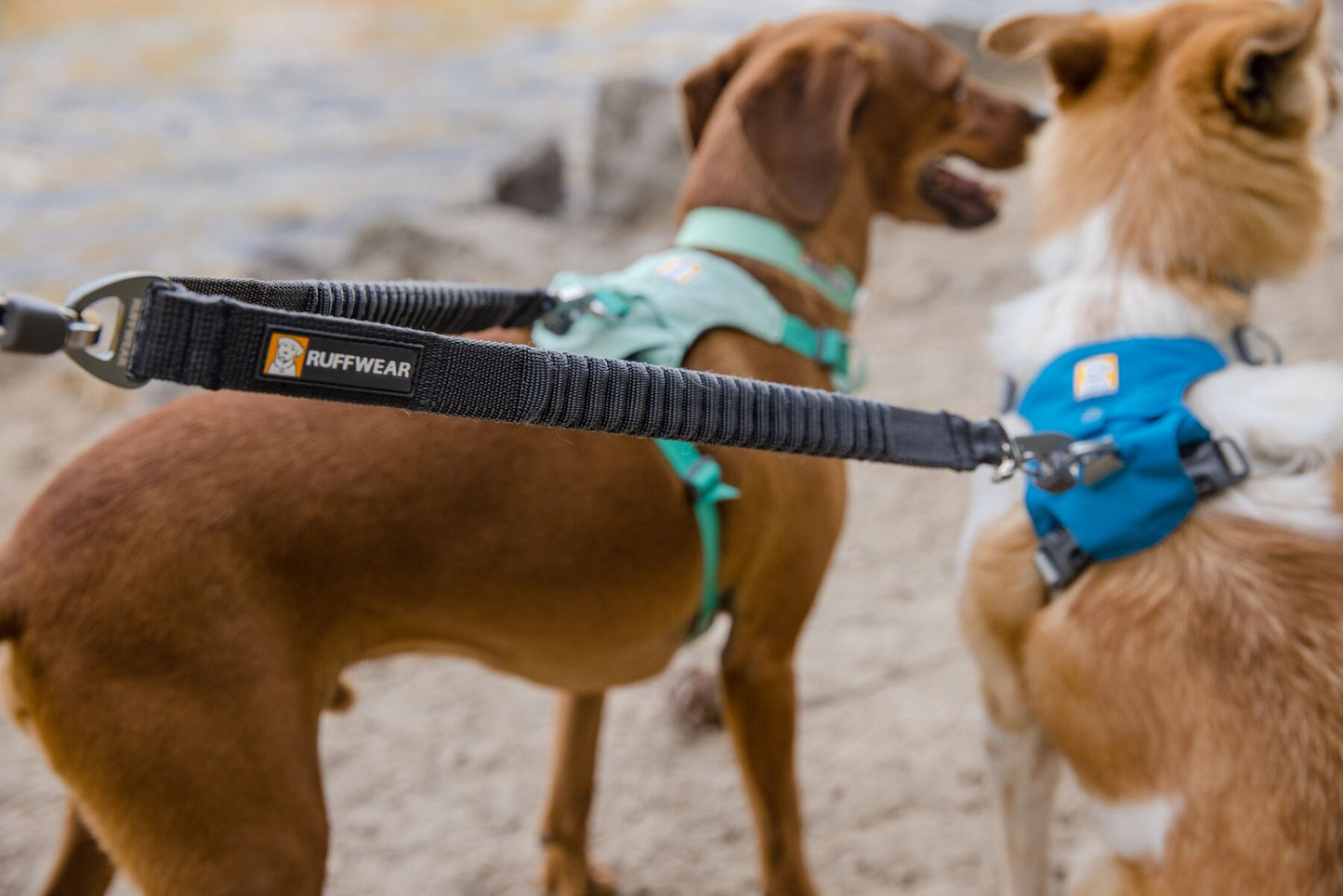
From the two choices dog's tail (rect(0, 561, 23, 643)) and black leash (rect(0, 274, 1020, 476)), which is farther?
dog's tail (rect(0, 561, 23, 643))

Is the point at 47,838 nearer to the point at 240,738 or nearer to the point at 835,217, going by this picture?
the point at 240,738

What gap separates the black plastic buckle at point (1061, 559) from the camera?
80.9 inches

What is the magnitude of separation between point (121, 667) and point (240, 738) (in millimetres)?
206

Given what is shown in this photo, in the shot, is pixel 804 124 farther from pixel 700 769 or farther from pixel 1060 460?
pixel 700 769

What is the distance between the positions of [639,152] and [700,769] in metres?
5.01

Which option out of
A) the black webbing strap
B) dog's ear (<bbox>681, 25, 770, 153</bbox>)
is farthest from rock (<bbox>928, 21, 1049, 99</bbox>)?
the black webbing strap

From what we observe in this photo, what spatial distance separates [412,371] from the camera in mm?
1313

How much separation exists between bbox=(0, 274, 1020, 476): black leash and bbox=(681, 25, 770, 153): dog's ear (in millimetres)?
1305

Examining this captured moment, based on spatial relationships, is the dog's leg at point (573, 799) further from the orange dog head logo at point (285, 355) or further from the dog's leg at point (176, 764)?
the orange dog head logo at point (285, 355)

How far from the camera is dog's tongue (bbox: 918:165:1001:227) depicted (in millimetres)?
2932

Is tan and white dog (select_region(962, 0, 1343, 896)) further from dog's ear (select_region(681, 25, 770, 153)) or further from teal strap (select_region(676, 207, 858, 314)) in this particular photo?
dog's ear (select_region(681, 25, 770, 153))

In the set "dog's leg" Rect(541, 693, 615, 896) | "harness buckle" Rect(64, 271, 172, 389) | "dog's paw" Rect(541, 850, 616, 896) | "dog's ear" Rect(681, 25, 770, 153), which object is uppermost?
"harness buckle" Rect(64, 271, 172, 389)

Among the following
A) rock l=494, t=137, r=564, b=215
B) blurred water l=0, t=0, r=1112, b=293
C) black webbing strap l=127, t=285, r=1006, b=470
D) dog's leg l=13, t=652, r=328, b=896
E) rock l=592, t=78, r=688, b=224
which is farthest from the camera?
blurred water l=0, t=0, r=1112, b=293

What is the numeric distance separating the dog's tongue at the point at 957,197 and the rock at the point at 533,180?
507 centimetres
